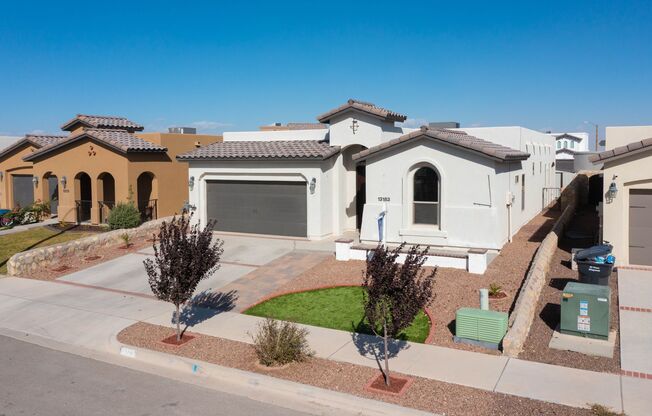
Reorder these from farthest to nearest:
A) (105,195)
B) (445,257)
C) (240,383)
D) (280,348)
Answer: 1. (105,195)
2. (445,257)
3. (280,348)
4. (240,383)

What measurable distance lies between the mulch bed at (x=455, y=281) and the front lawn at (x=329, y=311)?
0.42m

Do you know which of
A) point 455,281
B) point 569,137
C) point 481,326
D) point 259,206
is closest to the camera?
point 481,326

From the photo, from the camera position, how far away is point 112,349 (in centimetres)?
1149

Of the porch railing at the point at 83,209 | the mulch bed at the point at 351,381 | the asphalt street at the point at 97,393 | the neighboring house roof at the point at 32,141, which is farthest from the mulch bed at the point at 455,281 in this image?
the neighboring house roof at the point at 32,141

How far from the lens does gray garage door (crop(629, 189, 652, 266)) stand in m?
15.9

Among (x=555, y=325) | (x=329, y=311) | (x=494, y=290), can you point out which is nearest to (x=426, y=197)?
(x=494, y=290)

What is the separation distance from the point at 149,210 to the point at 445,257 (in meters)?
15.8

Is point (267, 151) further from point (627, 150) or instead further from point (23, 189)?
point (23, 189)

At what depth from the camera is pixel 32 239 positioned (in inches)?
950

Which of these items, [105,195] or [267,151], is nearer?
[267,151]

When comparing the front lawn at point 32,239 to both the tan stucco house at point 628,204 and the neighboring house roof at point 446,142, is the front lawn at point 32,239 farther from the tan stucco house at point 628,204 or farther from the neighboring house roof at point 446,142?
the tan stucco house at point 628,204

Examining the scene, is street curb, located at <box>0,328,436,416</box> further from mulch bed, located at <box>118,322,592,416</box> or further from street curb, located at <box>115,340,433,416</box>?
mulch bed, located at <box>118,322,592,416</box>

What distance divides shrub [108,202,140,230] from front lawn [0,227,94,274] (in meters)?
1.83

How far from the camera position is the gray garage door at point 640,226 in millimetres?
15859
